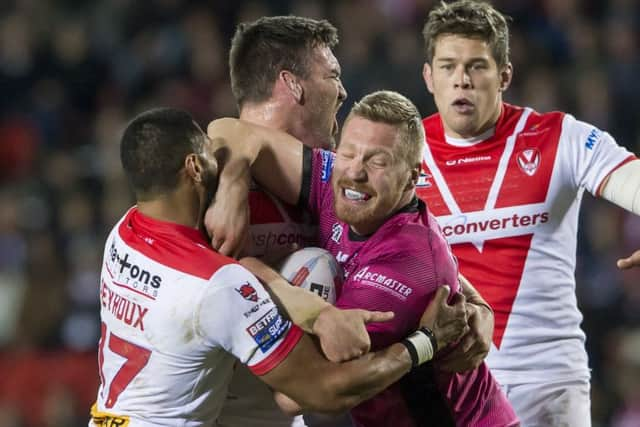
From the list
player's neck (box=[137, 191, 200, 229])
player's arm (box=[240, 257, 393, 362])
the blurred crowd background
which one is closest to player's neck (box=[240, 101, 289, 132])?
player's neck (box=[137, 191, 200, 229])

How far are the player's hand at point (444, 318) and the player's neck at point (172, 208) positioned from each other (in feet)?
2.97

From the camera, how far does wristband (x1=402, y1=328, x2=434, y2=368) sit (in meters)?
3.79

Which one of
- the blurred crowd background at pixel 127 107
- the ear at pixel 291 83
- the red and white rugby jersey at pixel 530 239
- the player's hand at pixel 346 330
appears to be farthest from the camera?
the blurred crowd background at pixel 127 107

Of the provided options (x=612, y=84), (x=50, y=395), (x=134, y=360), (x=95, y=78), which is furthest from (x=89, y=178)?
(x=134, y=360)

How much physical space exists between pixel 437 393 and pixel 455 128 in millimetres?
1526

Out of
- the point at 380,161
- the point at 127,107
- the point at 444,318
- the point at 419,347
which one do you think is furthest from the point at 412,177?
the point at 127,107

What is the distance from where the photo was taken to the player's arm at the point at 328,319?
3.68 metres

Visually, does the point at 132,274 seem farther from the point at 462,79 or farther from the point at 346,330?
the point at 462,79

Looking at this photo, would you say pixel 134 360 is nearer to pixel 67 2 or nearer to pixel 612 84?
pixel 612 84

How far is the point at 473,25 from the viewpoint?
5.06 meters

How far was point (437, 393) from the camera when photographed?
157 inches

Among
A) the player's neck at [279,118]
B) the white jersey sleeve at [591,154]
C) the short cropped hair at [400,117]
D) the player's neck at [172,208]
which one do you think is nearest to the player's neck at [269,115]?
the player's neck at [279,118]

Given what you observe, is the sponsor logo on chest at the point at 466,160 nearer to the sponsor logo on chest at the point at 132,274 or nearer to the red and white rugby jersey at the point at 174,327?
the red and white rugby jersey at the point at 174,327

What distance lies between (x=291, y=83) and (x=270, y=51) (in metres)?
0.17
